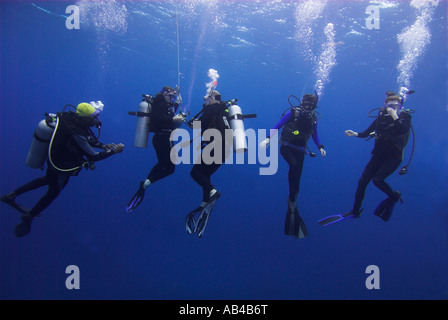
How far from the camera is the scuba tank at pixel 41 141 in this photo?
582 centimetres

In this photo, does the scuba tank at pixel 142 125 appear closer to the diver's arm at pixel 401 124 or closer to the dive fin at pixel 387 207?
the diver's arm at pixel 401 124

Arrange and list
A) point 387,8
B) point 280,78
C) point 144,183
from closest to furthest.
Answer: point 144,183
point 387,8
point 280,78

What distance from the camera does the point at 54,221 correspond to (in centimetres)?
1717

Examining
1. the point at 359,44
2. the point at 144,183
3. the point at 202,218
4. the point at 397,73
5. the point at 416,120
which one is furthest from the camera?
the point at 416,120

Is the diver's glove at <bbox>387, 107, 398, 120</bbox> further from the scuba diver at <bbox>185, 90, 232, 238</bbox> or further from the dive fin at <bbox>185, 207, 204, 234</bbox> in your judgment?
the dive fin at <bbox>185, 207, 204, 234</bbox>

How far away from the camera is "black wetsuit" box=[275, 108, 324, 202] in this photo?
686cm

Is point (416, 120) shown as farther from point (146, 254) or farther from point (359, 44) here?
point (146, 254)

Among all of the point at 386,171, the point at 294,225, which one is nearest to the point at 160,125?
the point at 294,225

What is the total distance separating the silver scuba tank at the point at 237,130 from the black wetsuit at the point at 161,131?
6.11ft

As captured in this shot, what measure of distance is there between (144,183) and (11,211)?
18834mm

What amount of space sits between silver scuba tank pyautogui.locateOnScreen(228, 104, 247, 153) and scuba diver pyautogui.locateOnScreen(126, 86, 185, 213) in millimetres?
1597

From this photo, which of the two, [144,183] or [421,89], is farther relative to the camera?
[421,89]

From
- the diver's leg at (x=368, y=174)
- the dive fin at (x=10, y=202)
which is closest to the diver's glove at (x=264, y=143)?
the diver's leg at (x=368, y=174)

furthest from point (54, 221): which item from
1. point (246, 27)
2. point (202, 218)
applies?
point (246, 27)
